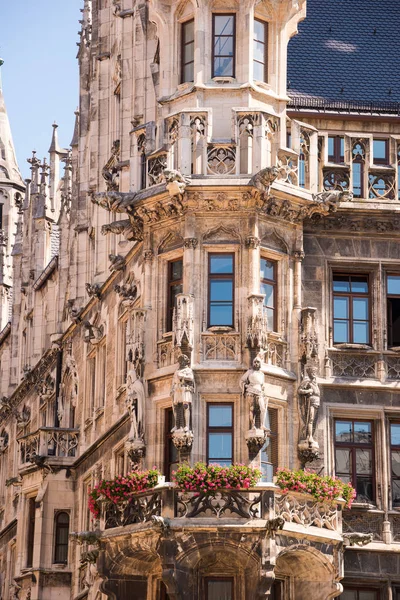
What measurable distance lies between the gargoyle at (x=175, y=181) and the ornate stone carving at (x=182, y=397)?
4039 millimetres

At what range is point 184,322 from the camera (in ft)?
138

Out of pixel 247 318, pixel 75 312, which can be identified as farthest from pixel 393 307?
pixel 75 312

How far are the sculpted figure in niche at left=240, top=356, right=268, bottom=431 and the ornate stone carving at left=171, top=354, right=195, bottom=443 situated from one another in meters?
1.25

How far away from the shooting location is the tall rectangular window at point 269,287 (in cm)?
4317

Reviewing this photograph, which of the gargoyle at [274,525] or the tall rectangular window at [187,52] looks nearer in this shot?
the gargoyle at [274,525]

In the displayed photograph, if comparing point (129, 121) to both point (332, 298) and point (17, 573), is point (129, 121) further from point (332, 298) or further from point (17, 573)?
point (17, 573)

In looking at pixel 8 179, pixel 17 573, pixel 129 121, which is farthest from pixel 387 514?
pixel 8 179

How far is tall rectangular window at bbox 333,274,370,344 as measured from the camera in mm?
44406

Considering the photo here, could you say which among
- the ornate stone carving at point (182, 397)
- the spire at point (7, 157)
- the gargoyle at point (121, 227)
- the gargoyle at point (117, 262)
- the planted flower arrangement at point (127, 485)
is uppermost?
the spire at point (7, 157)

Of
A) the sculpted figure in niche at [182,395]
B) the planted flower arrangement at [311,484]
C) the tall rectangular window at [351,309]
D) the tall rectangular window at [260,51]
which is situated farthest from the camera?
the tall rectangular window at [260,51]

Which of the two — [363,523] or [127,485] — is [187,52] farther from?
[363,523]

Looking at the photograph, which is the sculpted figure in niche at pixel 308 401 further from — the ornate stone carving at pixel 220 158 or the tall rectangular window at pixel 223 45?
the tall rectangular window at pixel 223 45

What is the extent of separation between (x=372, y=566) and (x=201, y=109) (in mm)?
11852

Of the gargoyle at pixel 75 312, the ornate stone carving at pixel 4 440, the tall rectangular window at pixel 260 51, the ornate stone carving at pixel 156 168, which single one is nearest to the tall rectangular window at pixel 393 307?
the tall rectangular window at pixel 260 51
